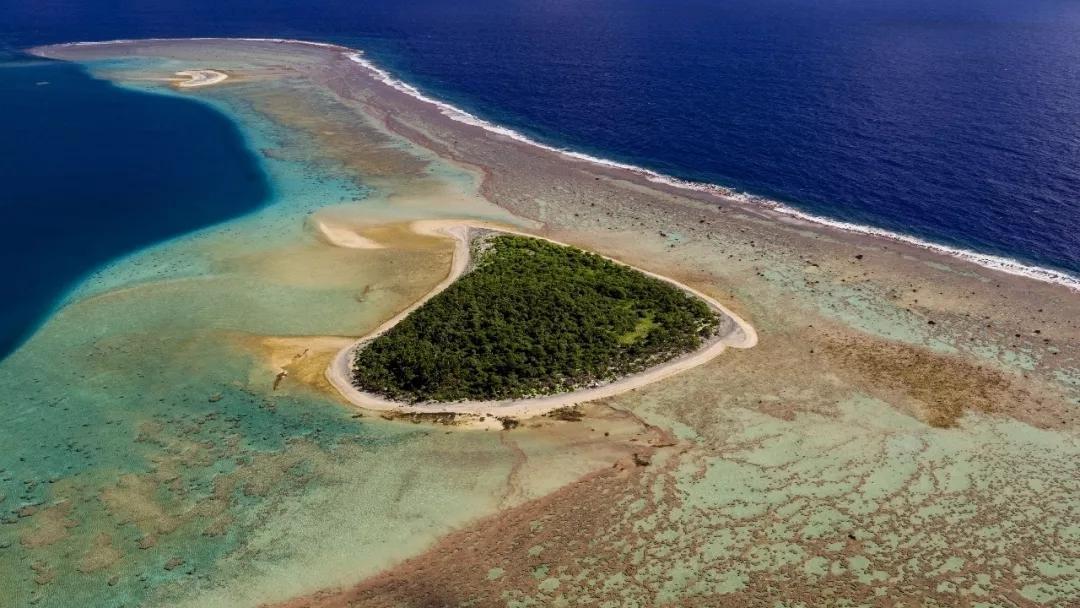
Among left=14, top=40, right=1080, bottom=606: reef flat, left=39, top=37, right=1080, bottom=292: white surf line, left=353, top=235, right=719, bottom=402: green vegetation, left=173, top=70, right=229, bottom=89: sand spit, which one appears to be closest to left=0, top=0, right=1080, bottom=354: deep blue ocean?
left=39, top=37, right=1080, bottom=292: white surf line

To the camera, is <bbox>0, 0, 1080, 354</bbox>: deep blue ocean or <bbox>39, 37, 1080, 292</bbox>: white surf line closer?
<bbox>39, 37, 1080, 292</bbox>: white surf line

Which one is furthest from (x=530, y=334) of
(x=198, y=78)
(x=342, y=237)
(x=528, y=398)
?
(x=198, y=78)

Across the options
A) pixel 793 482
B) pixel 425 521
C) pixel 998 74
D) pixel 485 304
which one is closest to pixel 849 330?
pixel 793 482

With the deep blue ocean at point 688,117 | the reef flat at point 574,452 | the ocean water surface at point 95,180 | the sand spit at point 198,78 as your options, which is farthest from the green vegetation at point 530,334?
the sand spit at point 198,78

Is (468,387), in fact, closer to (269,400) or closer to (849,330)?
(269,400)

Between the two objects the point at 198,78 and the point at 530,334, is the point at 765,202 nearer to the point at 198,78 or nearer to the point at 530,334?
the point at 530,334

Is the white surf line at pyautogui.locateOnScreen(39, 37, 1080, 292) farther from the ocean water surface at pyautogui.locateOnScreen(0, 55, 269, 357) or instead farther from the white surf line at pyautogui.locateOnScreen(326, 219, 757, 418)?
the ocean water surface at pyautogui.locateOnScreen(0, 55, 269, 357)
